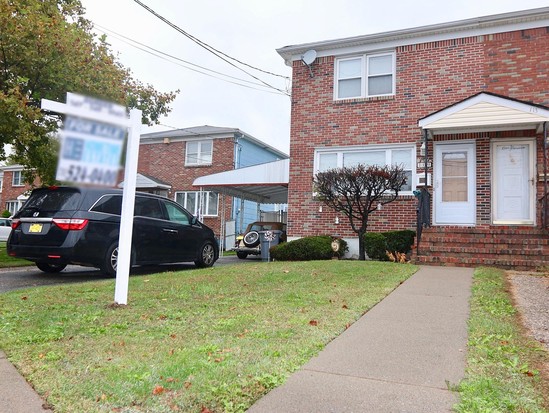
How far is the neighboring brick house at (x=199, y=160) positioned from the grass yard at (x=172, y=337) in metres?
16.9

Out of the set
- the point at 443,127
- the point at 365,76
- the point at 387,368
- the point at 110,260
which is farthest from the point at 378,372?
the point at 365,76

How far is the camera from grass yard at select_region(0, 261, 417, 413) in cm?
272

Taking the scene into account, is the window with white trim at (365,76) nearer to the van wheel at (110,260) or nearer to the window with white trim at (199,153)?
the van wheel at (110,260)

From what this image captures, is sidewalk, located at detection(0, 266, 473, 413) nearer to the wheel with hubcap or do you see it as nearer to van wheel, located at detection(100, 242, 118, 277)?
van wheel, located at detection(100, 242, 118, 277)

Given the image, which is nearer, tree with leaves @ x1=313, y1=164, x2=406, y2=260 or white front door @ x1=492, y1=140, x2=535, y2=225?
tree with leaves @ x1=313, y1=164, x2=406, y2=260

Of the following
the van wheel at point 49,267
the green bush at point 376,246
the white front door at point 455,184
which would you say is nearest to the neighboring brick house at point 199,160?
the green bush at point 376,246

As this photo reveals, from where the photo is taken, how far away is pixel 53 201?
7.75 m

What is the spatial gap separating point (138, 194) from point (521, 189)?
30.3 ft

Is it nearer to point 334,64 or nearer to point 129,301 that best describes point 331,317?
point 129,301

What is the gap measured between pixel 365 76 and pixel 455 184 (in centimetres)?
416

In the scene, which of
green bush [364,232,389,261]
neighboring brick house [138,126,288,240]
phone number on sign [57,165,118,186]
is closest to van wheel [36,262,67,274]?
phone number on sign [57,165,118,186]

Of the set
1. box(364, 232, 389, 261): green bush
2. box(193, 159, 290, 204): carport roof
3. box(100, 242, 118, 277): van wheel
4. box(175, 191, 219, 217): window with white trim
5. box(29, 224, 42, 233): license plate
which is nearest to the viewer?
box(29, 224, 42, 233): license plate

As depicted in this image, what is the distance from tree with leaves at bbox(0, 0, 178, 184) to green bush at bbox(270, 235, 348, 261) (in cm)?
550

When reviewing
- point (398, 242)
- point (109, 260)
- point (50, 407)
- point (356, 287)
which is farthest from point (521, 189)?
point (50, 407)
